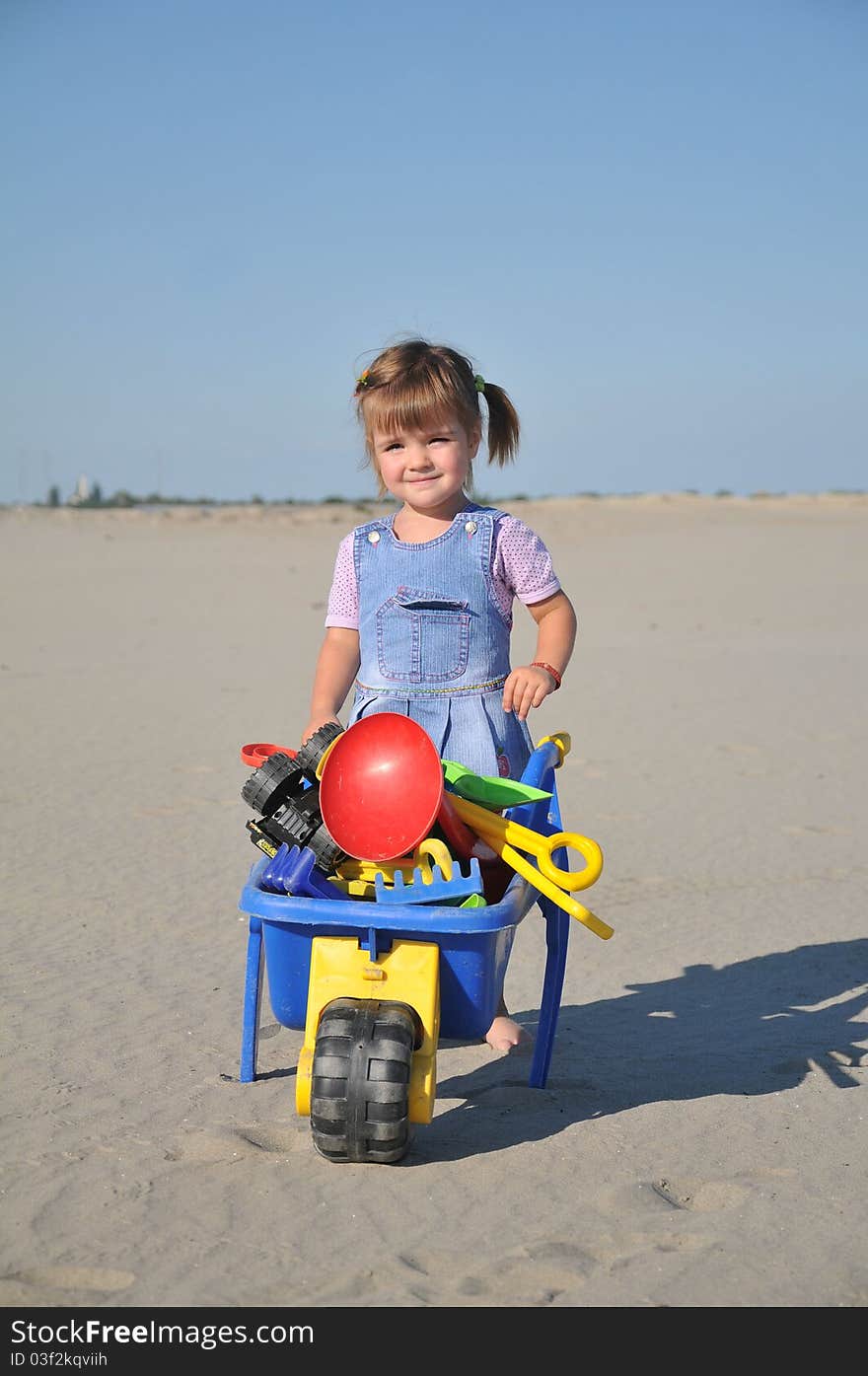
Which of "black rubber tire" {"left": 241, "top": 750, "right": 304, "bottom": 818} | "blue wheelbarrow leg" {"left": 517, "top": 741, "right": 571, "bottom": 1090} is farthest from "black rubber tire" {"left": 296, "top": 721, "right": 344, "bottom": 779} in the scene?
"blue wheelbarrow leg" {"left": 517, "top": 741, "right": 571, "bottom": 1090}

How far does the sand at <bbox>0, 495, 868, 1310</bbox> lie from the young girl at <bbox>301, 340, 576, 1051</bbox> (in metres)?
0.60

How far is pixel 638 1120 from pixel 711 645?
10165mm

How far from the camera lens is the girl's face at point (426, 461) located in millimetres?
3377

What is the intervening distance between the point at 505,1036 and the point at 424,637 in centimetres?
103

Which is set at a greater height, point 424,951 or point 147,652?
point 424,951

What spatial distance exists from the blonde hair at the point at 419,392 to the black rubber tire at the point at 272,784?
99 centimetres

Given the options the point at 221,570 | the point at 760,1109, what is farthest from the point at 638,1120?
the point at 221,570

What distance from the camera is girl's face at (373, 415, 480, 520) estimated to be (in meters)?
3.38

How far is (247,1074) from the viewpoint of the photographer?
10.5ft

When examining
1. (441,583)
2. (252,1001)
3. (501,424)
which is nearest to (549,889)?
(252,1001)

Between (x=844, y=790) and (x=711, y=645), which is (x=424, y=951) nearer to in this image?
(x=844, y=790)

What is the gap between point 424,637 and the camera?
337 centimetres

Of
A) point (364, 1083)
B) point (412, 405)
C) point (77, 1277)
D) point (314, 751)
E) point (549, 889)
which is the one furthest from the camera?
point (412, 405)

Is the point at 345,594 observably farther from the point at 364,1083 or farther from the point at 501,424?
the point at 364,1083
